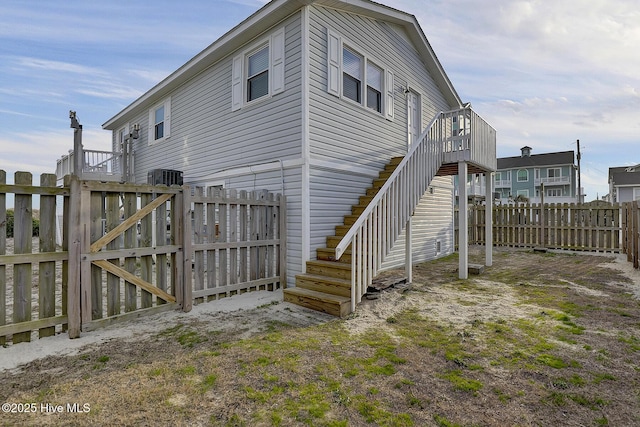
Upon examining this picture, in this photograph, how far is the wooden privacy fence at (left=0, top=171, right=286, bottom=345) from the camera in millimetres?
3650

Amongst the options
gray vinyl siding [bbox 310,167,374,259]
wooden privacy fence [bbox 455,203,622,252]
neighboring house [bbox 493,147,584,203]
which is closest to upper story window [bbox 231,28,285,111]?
gray vinyl siding [bbox 310,167,374,259]

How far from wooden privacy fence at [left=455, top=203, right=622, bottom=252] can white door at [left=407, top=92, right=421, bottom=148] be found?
6699mm

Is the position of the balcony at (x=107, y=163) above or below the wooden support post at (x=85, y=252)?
above

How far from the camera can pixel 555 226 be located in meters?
12.8

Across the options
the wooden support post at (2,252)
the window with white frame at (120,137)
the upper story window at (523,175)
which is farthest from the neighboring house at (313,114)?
the upper story window at (523,175)

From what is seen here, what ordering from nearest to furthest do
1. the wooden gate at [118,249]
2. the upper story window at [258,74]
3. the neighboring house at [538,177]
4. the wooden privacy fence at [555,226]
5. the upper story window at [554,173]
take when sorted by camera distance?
the wooden gate at [118,249] → the upper story window at [258,74] → the wooden privacy fence at [555,226] → the neighboring house at [538,177] → the upper story window at [554,173]

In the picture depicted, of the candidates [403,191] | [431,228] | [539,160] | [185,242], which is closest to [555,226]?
[431,228]

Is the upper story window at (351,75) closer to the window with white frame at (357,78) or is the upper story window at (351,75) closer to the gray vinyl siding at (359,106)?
the window with white frame at (357,78)

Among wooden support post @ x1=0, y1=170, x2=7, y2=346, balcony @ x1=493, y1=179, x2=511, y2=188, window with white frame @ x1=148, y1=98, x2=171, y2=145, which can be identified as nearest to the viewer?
wooden support post @ x1=0, y1=170, x2=7, y2=346

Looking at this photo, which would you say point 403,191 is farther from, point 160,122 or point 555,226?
point 555,226

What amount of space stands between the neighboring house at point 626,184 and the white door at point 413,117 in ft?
106

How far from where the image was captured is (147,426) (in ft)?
7.09

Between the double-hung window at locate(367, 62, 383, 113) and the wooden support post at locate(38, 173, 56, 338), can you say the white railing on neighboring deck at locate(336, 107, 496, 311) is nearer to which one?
the double-hung window at locate(367, 62, 383, 113)

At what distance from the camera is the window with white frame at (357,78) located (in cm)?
690
